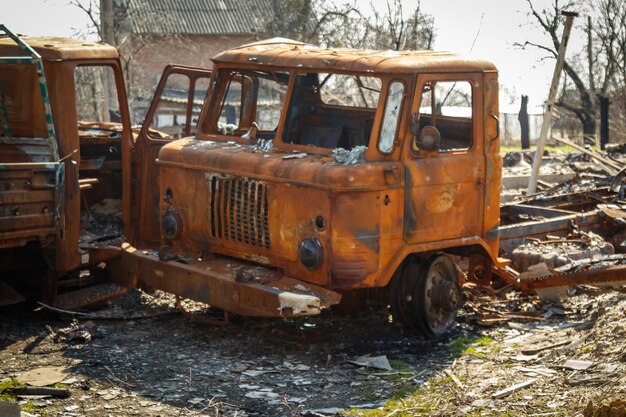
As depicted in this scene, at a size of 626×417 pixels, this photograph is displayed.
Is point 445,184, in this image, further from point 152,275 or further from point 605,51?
point 605,51

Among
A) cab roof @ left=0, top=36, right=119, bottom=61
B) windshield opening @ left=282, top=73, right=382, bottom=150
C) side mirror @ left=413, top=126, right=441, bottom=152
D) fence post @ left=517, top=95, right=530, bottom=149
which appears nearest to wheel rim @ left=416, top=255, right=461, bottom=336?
side mirror @ left=413, top=126, right=441, bottom=152

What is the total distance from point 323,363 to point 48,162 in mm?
2949

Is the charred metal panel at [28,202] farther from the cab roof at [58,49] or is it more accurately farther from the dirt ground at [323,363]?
the cab roof at [58,49]

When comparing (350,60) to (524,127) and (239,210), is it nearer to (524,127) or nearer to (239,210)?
(239,210)

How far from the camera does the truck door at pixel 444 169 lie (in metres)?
7.92

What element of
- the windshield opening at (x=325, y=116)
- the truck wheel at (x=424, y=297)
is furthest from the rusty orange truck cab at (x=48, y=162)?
the truck wheel at (x=424, y=297)

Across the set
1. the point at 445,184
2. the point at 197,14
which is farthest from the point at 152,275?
the point at 197,14

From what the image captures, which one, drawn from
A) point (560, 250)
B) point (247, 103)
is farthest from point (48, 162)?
point (560, 250)

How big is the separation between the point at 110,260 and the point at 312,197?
2392 mm

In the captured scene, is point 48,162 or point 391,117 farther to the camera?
point 48,162

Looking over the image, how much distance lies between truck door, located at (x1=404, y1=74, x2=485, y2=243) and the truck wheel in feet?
0.98

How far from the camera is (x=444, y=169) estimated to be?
8133 mm

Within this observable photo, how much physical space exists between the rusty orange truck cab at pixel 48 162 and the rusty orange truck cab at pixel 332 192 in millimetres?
581

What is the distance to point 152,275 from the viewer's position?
8539 mm
